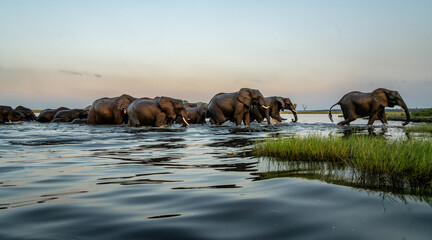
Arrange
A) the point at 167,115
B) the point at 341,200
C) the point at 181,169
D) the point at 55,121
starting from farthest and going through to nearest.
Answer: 1. the point at 55,121
2. the point at 167,115
3. the point at 181,169
4. the point at 341,200

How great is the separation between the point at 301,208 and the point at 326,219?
42 centimetres

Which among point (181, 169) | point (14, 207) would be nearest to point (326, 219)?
point (14, 207)

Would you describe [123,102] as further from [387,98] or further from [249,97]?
[387,98]

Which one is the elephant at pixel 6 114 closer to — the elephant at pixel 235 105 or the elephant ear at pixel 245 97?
the elephant at pixel 235 105

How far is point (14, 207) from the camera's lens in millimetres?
3555

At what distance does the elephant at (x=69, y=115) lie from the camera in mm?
28250

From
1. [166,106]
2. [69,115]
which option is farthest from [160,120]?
[69,115]

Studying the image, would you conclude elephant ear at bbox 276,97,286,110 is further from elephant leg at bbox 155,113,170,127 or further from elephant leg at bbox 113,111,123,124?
elephant leg at bbox 113,111,123,124

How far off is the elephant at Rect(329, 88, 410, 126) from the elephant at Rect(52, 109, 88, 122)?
1931 centimetres

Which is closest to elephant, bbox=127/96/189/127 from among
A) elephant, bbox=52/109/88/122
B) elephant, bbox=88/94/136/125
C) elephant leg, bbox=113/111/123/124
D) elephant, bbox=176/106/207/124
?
elephant, bbox=88/94/136/125

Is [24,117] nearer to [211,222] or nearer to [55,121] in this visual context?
[55,121]

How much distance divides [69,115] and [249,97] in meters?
15.2

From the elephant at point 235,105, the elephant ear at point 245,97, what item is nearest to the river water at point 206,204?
the elephant ear at point 245,97

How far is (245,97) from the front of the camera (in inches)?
853
